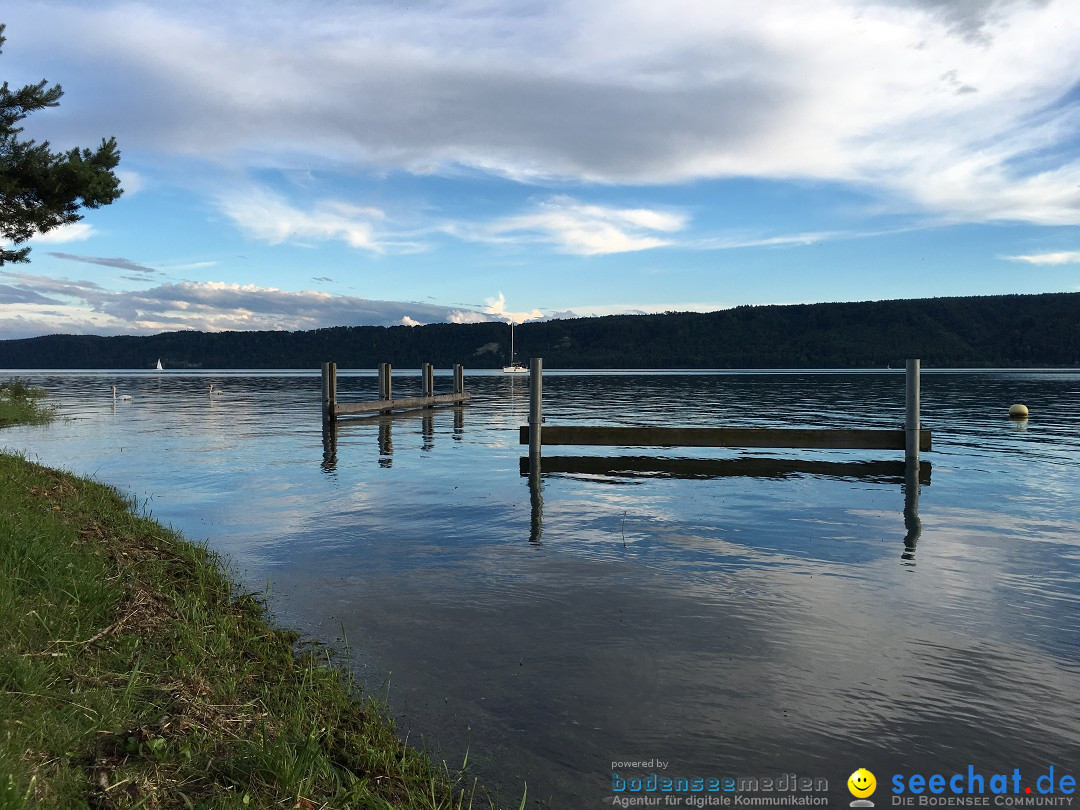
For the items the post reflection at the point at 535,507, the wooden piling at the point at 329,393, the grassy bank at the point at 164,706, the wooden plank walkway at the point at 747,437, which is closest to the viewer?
the grassy bank at the point at 164,706

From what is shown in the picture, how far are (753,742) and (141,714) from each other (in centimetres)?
378

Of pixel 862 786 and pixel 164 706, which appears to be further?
pixel 164 706

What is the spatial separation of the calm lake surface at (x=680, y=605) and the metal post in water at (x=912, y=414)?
774mm

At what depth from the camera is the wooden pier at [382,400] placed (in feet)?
92.5

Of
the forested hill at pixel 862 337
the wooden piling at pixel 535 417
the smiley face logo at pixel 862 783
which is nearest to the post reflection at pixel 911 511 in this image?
the smiley face logo at pixel 862 783

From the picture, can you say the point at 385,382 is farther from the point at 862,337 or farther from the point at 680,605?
the point at 862,337

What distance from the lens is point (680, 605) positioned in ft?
24.1

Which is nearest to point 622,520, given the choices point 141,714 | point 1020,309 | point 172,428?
point 141,714

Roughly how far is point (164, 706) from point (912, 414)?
1563 cm

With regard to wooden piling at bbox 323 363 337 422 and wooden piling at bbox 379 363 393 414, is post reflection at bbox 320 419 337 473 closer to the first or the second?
wooden piling at bbox 323 363 337 422

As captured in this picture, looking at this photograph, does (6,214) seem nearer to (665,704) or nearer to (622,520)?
(622,520)

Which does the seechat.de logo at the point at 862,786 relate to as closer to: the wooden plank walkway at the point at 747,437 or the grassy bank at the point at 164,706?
the grassy bank at the point at 164,706

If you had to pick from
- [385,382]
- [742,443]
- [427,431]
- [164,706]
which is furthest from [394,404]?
[164,706]

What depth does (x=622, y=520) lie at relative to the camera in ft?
37.8
